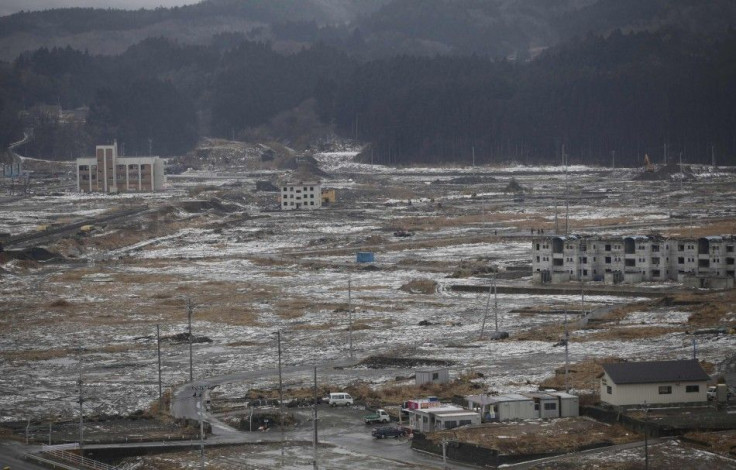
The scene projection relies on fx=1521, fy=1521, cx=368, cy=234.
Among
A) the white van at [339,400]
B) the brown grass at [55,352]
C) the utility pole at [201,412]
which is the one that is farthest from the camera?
the brown grass at [55,352]

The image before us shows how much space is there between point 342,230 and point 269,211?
55.5 ft

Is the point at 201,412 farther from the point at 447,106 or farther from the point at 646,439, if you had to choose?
the point at 447,106

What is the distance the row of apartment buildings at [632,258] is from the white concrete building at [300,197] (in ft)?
144

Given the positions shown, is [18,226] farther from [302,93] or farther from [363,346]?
[302,93]

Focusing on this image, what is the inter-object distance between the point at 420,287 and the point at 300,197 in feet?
147

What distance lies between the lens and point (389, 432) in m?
25.8

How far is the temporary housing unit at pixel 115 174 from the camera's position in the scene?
350ft

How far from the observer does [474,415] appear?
85.7ft

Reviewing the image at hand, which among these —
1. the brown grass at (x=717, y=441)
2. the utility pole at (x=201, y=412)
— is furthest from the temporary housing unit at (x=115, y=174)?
the brown grass at (x=717, y=441)

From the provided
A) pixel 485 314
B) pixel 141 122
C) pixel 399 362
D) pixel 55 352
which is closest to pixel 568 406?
pixel 399 362

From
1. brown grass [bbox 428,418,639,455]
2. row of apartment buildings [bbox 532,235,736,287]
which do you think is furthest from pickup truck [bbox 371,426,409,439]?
row of apartment buildings [bbox 532,235,736,287]

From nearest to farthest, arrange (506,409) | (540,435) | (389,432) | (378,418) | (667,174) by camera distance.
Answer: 1. (540,435)
2. (389,432)
3. (506,409)
4. (378,418)
5. (667,174)

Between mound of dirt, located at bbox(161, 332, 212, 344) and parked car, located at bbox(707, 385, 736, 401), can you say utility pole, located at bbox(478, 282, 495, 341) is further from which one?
parked car, located at bbox(707, 385, 736, 401)

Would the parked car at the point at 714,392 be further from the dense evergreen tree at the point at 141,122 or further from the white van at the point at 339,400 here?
the dense evergreen tree at the point at 141,122
